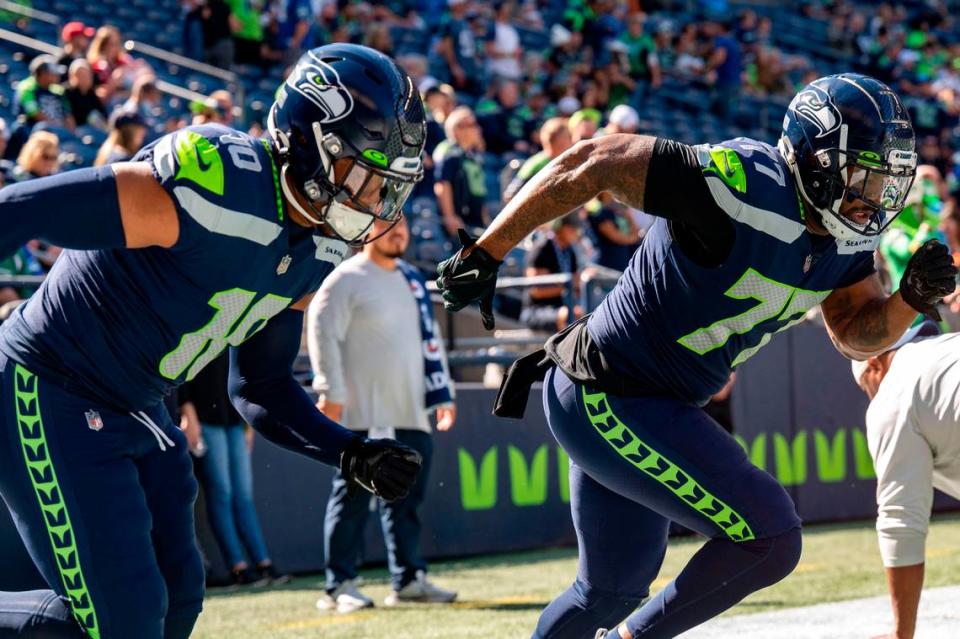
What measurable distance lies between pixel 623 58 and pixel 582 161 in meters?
14.6

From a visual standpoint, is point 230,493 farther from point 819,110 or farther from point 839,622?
point 819,110

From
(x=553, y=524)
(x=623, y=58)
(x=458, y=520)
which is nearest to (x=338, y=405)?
(x=458, y=520)

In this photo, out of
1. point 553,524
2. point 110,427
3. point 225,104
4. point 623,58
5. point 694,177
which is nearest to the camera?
point 110,427

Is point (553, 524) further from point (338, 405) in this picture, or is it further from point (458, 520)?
point (338, 405)

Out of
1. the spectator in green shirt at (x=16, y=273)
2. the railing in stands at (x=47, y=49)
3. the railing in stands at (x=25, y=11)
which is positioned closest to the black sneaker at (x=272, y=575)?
the spectator in green shirt at (x=16, y=273)

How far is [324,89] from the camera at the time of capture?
11.7ft

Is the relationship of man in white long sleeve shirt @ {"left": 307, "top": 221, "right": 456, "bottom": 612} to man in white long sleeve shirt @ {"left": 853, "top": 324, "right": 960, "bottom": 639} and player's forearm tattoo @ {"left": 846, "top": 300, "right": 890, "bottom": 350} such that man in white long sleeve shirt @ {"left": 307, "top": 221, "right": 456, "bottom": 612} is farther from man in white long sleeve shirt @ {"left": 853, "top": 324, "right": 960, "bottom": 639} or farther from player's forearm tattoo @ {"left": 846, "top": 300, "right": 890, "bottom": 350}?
player's forearm tattoo @ {"left": 846, "top": 300, "right": 890, "bottom": 350}

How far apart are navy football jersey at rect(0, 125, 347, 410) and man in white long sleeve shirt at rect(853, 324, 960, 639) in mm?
2240

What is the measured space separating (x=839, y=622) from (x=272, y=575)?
134 inches

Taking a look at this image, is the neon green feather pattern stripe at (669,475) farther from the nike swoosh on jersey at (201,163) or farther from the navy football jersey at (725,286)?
the nike swoosh on jersey at (201,163)

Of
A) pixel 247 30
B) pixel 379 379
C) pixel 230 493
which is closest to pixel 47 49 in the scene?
pixel 247 30

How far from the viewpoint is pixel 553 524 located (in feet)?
32.3

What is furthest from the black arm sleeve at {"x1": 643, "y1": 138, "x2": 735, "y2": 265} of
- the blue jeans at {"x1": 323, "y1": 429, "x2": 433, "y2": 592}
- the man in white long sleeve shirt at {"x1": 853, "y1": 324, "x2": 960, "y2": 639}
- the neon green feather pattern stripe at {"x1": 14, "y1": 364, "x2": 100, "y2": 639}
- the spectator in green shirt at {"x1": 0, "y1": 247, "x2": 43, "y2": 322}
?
the spectator in green shirt at {"x1": 0, "y1": 247, "x2": 43, "y2": 322}

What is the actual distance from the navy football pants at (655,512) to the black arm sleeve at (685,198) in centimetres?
51
